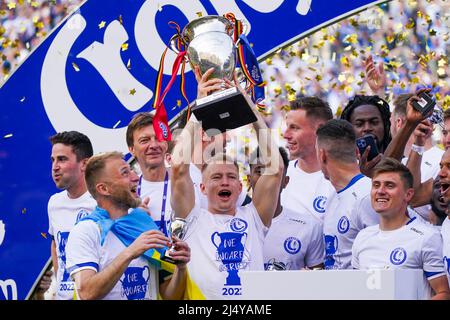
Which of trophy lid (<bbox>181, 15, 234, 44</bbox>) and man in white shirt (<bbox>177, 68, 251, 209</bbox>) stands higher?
trophy lid (<bbox>181, 15, 234, 44</bbox>)

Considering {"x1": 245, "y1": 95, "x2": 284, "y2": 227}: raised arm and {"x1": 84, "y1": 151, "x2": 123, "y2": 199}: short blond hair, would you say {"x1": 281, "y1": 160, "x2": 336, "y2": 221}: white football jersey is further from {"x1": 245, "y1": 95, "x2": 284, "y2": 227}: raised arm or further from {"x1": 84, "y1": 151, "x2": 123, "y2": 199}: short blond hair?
{"x1": 84, "y1": 151, "x2": 123, "y2": 199}: short blond hair

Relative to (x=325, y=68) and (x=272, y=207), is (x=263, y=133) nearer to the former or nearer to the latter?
(x=272, y=207)

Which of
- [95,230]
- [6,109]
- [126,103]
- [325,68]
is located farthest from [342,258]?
[325,68]

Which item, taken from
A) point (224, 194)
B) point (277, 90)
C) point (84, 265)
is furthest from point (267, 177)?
point (277, 90)

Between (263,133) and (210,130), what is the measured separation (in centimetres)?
31

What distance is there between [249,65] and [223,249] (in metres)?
1.19

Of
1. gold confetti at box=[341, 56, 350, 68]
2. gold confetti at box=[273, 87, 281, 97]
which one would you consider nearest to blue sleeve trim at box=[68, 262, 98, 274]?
gold confetti at box=[341, 56, 350, 68]

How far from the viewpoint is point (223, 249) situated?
5402mm

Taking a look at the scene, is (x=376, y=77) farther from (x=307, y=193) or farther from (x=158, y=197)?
(x=158, y=197)

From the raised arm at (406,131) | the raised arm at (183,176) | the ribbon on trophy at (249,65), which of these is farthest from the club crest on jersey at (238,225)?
the raised arm at (406,131)

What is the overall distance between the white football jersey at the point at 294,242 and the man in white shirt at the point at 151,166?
27.3 inches

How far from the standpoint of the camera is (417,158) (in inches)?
231

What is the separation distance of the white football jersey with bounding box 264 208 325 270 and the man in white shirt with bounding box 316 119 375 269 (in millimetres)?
148

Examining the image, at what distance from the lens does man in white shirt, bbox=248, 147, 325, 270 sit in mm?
5758
